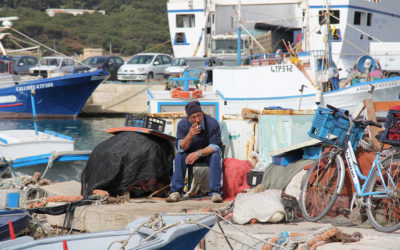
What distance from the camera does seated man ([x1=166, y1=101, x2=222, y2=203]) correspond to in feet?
23.0

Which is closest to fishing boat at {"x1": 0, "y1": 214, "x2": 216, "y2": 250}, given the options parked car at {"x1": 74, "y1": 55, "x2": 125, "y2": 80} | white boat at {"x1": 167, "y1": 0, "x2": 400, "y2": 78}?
white boat at {"x1": 167, "y1": 0, "x2": 400, "y2": 78}

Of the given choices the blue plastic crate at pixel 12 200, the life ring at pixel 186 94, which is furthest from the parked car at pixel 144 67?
the blue plastic crate at pixel 12 200

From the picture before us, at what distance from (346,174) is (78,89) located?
72.3 ft

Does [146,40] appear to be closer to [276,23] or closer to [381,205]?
[276,23]

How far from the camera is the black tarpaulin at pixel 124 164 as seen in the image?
7.41 meters

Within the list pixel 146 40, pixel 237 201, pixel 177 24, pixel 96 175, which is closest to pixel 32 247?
pixel 237 201

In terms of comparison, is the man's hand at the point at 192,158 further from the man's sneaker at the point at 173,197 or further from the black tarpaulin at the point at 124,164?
the black tarpaulin at the point at 124,164

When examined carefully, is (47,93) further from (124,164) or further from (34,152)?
(124,164)

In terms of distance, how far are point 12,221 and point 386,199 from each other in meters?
3.74

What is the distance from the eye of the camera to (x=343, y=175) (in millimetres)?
5641

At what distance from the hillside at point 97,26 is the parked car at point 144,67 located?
30.4 m

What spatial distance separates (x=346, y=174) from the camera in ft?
20.0

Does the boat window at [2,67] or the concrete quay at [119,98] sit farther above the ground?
the boat window at [2,67]

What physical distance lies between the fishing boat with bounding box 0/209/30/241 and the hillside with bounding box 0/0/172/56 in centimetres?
5388
